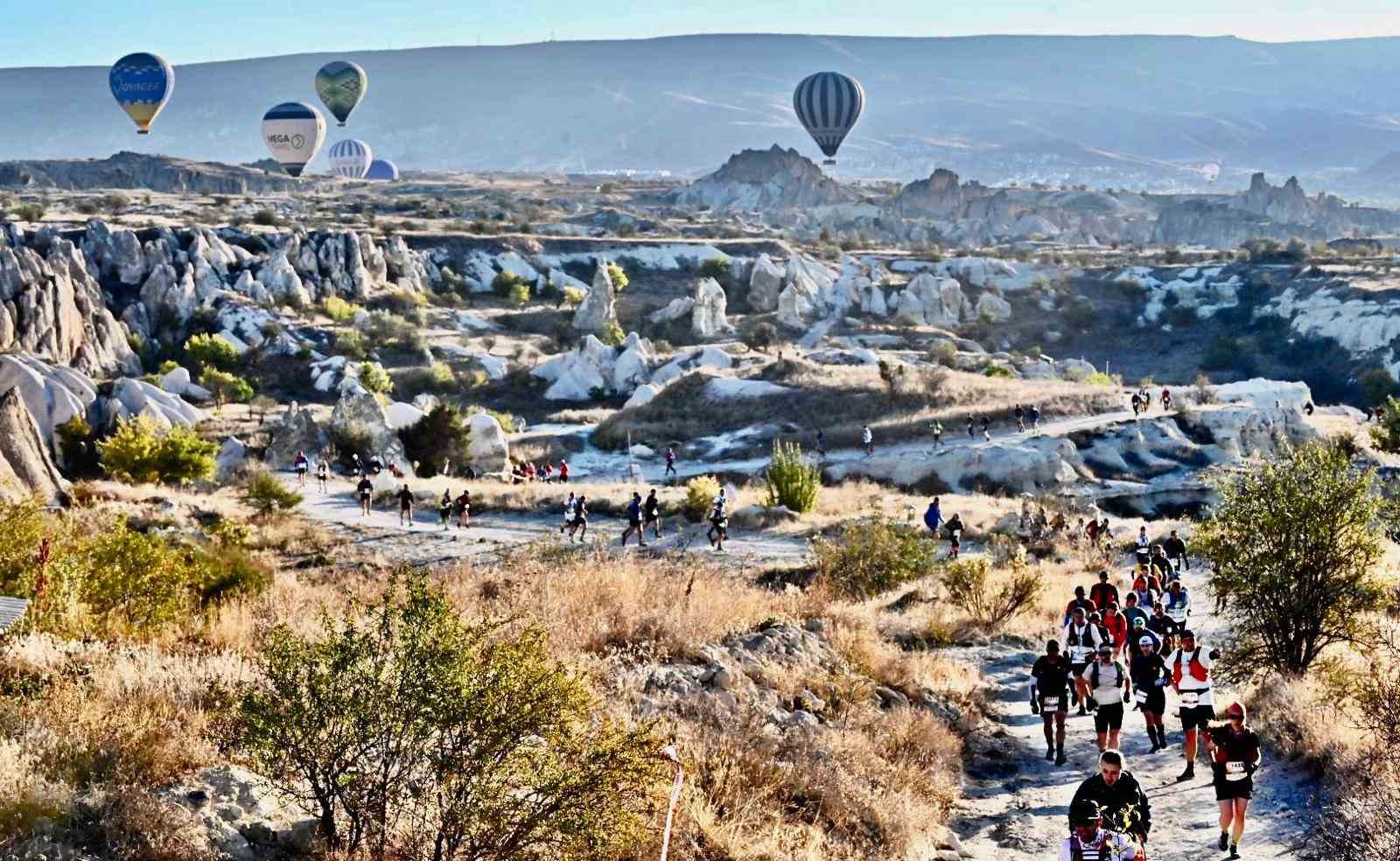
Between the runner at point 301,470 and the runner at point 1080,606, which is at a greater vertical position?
the runner at point 1080,606

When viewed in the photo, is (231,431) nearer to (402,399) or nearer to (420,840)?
(402,399)

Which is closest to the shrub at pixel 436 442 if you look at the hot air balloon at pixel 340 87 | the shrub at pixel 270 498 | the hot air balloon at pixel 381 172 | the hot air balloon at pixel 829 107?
the shrub at pixel 270 498

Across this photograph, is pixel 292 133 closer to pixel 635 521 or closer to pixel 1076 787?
pixel 635 521

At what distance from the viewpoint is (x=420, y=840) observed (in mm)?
6973

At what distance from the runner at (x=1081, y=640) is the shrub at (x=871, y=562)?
23.8ft

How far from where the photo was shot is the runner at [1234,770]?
9016 millimetres

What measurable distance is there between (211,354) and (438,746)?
57.0m

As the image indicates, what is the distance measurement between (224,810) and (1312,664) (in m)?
11.8

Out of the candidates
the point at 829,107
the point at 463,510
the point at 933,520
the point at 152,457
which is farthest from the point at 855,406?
the point at 829,107

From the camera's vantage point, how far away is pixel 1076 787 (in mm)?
11219

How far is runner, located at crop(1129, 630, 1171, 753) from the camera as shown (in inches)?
457

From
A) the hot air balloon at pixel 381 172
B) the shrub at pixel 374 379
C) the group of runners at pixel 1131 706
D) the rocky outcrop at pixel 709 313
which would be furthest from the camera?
the hot air balloon at pixel 381 172

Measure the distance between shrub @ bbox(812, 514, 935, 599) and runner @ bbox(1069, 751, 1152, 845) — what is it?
11706mm

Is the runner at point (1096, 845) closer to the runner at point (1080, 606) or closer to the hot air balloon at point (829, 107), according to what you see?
the runner at point (1080, 606)
